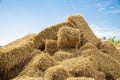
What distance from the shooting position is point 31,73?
7.54 metres

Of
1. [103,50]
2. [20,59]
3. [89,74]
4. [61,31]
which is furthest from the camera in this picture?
[103,50]

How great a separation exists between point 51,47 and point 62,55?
2.53 feet

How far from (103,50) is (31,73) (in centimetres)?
290

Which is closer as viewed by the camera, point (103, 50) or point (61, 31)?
point (61, 31)

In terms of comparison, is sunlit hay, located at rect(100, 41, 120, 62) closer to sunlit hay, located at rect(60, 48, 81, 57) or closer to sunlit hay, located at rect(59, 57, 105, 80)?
sunlit hay, located at rect(60, 48, 81, 57)

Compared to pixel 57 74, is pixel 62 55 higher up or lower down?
higher up

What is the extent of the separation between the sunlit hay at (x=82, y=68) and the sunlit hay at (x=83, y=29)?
1.68 meters

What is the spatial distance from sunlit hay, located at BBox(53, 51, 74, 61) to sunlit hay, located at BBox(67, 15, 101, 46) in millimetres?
1142

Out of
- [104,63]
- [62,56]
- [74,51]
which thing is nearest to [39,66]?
[62,56]

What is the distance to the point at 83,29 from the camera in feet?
32.7

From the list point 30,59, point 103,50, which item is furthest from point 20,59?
point 103,50

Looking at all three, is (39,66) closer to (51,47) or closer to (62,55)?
(62,55)

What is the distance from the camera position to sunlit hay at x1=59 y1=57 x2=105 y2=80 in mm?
7395

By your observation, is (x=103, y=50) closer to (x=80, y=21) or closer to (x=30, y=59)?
(x=80, y=21)
